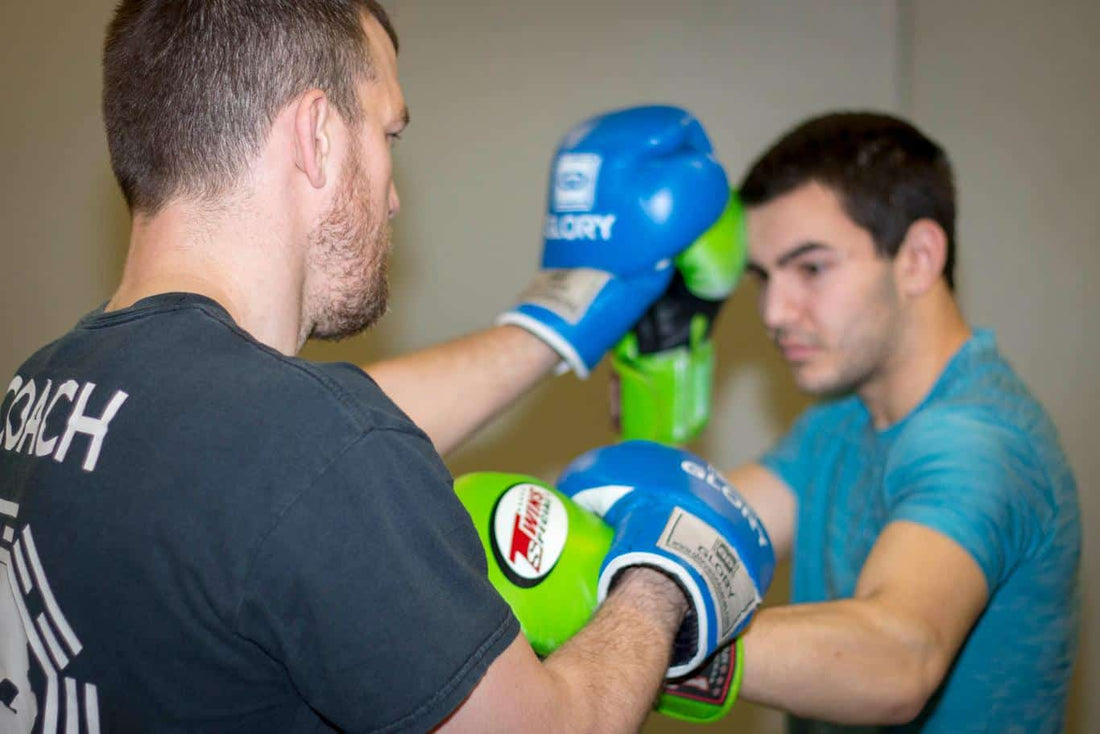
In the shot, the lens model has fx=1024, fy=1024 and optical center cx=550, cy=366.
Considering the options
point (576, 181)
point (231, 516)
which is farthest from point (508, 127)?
point (231, 516)

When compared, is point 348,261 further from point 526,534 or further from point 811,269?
point 811,269

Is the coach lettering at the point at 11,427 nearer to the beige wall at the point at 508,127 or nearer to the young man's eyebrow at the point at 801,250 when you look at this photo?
the young man's eyebrow at the point at 801,250

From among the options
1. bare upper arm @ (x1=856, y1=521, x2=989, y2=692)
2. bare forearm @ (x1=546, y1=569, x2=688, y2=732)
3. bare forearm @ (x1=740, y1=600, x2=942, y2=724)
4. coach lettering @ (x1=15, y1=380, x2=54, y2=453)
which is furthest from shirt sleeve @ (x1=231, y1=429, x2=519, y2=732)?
bare upper arm @ (x1=856, y1=521, x2=989, y2=692)

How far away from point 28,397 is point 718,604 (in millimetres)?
659

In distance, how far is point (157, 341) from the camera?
77 cm

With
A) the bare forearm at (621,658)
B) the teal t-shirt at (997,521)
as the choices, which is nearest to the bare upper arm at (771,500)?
the teal t-shirt at (997,521)

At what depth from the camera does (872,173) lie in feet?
5.59

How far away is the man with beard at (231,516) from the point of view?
71cm

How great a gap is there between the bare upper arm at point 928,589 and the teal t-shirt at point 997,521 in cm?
2

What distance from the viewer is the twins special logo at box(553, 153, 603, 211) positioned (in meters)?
1.55

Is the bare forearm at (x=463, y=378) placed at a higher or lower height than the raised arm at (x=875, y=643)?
higher

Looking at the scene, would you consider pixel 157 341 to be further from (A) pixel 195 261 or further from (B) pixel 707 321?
(B) pixel 707 321

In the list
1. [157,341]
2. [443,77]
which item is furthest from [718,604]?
[443,77]

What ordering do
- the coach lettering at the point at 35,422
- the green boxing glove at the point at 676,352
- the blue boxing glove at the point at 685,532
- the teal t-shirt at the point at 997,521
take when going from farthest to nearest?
the green boxing glove at the point at 676,352, the teal t-shirt at the point at 997,521, the blue boxing glove at the point at 685,532, the coach lettering at the point at 35,422
